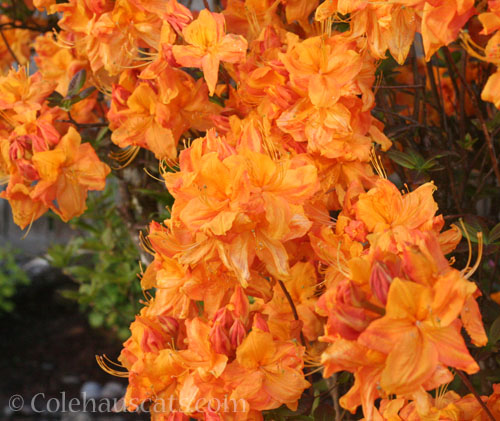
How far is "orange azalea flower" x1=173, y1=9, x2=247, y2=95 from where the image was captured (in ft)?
3.04

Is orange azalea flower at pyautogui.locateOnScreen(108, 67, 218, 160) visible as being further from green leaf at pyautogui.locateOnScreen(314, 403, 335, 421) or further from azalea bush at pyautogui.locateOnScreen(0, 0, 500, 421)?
green leaf at pyautogui.locateOnScreen(314, 403, 335, 421)

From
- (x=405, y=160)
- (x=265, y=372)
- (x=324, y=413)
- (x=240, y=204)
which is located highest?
(x=240, y=204)

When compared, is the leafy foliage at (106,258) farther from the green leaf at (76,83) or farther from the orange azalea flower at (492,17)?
the orange azalea flower at (492,17)

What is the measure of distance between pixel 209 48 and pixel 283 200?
31 cm

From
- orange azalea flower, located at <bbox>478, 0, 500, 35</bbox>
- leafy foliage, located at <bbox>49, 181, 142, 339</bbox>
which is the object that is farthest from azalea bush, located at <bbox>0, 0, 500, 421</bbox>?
leafy foliage, located at <bbox>49, 181, 142, 339</bbox>

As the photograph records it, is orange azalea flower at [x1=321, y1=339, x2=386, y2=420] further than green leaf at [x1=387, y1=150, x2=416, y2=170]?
No

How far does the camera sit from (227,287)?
85cm

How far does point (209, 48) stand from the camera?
36.9 inches

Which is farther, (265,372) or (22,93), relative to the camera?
(22,93)

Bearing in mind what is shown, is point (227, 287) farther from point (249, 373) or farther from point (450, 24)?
point (450, 24)

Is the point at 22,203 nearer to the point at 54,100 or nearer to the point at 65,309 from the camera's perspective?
the point at 54,100

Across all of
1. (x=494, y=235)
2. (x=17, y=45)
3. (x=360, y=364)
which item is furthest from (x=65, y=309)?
(x=360, y=364)

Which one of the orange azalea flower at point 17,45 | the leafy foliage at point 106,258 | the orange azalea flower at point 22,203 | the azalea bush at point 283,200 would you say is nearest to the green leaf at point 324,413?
the azalea bush at point 283,200

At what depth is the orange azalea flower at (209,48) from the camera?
3.04 ft
